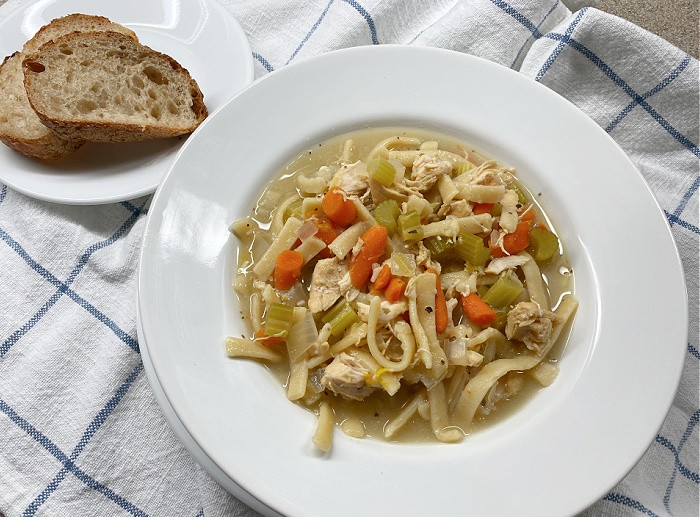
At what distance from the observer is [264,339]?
314 centimetres

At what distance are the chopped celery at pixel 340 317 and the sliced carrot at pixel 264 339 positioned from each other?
25 cm

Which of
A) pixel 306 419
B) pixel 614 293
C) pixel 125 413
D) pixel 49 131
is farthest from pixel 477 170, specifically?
pixel 49 131

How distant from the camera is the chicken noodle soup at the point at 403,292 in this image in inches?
123

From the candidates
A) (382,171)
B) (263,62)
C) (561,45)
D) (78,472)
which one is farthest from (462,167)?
(78,472)

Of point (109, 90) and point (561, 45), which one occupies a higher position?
point (561, 45)

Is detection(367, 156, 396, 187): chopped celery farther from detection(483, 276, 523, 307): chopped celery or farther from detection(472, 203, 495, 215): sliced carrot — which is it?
detection(483, 276, 523, 307): chopped celery

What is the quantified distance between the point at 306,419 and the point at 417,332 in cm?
65

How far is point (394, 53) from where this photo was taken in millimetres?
3662

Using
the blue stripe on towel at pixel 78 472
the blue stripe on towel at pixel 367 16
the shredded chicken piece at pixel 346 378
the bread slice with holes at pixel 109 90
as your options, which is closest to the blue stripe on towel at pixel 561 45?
the blue stripe on towel at pixel 367 16

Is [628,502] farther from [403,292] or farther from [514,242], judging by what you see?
[403,292]

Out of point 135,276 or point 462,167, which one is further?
point 135,276

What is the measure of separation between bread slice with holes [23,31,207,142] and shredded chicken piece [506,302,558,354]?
2.19m

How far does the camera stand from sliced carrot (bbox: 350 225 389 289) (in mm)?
3238

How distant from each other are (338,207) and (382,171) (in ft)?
1.02
